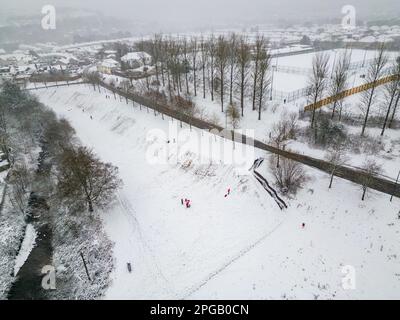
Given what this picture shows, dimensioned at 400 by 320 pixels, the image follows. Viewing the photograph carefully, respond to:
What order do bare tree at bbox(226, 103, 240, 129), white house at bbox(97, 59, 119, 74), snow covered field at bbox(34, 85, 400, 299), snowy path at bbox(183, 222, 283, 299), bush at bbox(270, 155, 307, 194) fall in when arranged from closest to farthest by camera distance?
snow covered field at bbox(34, 85, 400, 299) < snowy path at bbox(183, 222, 283, 299) < bush at bbox(270, 155, 307, 194) < bare tree at bbox(226, 103, 240, 129) < white house at bbox(97, 59, 119, 74)

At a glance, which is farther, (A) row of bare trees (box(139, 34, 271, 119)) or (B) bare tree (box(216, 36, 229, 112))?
(B) bare tree (box(216, 36, 229, 112))

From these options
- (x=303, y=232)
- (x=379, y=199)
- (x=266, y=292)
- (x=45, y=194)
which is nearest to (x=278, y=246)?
(x=303, y=232)

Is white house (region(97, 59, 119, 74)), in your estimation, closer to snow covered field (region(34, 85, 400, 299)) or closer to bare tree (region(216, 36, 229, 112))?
bare tree (region(216, 36, 229, 112))

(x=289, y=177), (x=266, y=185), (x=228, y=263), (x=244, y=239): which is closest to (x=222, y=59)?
(x=266, y=185)

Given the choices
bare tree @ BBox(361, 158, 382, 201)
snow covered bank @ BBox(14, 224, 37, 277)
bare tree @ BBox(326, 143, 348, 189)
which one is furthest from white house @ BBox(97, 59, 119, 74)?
bare tree @ BBox(361, 158, 382, 201)

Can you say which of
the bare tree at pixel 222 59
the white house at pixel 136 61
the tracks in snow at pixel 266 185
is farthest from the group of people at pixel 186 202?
the white house at pixel 136 61

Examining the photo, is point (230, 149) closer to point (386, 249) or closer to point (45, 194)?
point (386, 249)

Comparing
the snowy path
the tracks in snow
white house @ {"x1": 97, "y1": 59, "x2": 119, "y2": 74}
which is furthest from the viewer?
white house @ {"x1": 97, "y1": 59, "x2": 119, "y2": 74}
